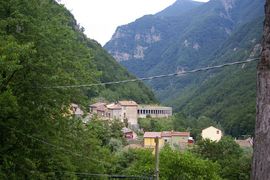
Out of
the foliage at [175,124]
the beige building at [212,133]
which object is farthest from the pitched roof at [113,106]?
the beige building at [212,133]

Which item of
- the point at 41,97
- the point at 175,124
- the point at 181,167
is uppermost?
the point at 175,124

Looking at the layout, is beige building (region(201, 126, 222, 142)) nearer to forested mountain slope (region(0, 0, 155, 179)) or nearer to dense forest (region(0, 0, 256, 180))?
dense forest (region(0, 0, 256, 180))

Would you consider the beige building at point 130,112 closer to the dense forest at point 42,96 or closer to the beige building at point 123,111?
the beige building at point 123,111

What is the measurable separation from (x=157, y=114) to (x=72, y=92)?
93222mm

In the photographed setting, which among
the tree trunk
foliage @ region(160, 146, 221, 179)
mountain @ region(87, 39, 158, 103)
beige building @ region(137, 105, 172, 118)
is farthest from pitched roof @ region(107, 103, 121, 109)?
the tree trunk

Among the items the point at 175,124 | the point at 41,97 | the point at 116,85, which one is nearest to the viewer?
the point at 41,97

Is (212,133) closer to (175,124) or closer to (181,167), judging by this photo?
(175,124)

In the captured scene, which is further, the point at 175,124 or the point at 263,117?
the point at 175,124

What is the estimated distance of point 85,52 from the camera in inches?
587

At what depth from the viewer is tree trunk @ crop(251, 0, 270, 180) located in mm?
3191

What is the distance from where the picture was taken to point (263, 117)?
10.6 feet

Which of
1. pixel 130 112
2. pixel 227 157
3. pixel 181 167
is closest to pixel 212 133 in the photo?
pixel 130 112

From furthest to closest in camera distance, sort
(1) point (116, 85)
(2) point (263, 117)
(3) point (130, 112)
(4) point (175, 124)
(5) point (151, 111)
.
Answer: (1) point (116, 85)
(5) point (151, 111)
(4) point (175, 124)
(3) point (130, 112)
(2) point (263, 117)

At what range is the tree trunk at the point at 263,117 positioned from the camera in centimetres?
319
